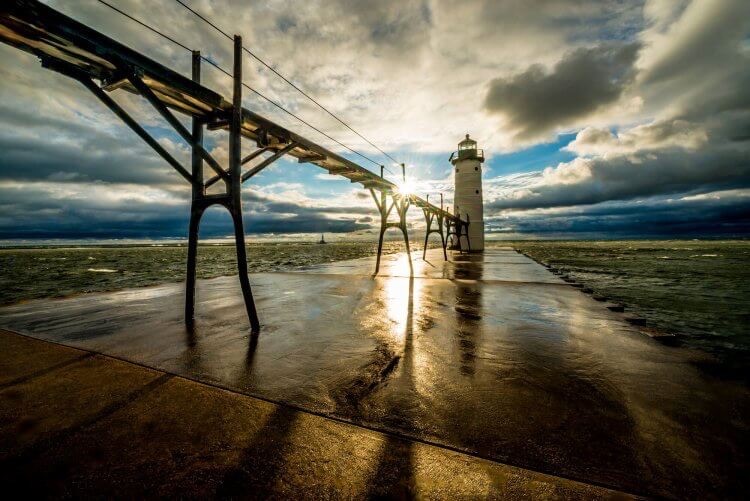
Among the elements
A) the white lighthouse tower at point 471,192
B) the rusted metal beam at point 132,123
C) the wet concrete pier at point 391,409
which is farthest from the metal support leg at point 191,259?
the white lighthouse tower at point 471,192

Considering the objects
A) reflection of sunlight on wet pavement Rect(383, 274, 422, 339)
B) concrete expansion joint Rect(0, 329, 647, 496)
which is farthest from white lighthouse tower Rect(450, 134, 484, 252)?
concrete expansion joint Rect(0, 329, 647, 496)

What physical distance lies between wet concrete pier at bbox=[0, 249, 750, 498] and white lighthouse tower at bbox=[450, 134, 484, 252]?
933 inches

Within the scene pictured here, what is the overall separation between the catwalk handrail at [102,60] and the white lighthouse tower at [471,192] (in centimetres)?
2407

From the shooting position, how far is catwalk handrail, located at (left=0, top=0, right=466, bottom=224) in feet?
9.98

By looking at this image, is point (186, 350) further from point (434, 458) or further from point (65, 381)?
point (434, 458)

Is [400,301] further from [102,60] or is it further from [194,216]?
[102,60]

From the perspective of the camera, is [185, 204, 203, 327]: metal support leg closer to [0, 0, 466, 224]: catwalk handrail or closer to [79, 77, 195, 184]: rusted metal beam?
[79, 77, 195, 184]: rusted metal beam

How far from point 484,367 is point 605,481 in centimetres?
152

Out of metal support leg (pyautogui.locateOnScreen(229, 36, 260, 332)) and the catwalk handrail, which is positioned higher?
the catwalk handrail

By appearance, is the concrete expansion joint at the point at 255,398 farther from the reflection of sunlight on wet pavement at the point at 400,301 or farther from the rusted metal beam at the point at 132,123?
the rusted metal beam at the point at 132,123

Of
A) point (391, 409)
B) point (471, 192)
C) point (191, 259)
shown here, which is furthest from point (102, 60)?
point (471, 192)

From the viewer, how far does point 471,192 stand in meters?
27.7

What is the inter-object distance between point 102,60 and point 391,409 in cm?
533

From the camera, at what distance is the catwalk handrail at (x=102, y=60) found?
3043mm
